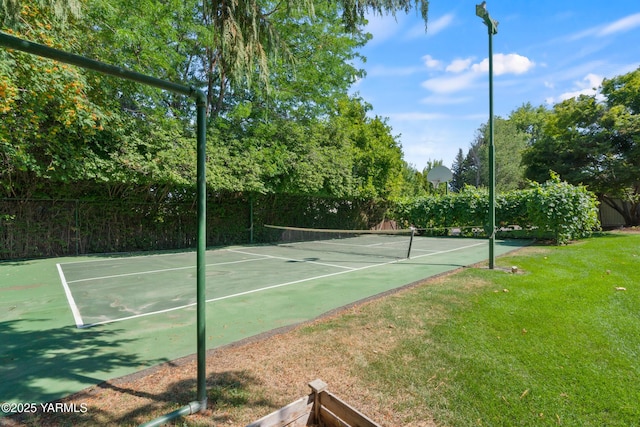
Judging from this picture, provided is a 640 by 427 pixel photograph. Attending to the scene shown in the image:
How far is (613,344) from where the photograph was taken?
3125 mm

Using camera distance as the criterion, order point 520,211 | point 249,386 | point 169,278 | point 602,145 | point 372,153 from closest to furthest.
→ point 249,386 < point 169,278 < point 520,211 < point 602,145 < point 372,153

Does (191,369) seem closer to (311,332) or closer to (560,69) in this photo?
(311,332)

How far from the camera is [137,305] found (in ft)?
15.9

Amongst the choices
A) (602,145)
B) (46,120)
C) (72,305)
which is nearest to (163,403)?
(72,305)

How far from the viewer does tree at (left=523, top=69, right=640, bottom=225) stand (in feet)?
A: 53.8

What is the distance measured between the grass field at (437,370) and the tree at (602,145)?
54.7 ft

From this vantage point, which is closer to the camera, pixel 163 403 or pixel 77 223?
pixel 163 403

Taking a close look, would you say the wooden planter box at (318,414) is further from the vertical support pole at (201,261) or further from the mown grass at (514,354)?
the vertical support pole at (201,261)

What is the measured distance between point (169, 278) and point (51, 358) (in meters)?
3.83

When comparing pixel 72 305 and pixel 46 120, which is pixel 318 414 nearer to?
pixel 72 305

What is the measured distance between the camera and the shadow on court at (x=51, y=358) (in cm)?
254

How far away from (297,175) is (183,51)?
282 inches

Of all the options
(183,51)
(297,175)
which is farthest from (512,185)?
(183,51)

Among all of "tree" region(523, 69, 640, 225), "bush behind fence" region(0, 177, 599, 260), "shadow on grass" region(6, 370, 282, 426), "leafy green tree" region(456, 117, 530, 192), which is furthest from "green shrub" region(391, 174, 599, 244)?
"leafy green tree" region(456, 117, 530, 192)
